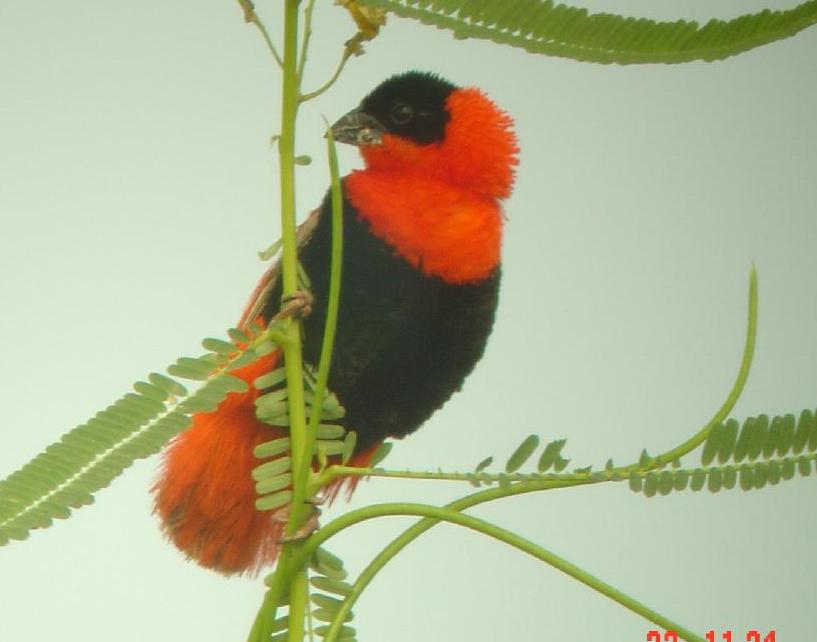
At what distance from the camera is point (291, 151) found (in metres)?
0.43

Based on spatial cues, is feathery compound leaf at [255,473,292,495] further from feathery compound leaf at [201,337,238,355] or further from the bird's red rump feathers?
the bird's red rump feathers

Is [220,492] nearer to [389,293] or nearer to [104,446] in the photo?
[389,293]

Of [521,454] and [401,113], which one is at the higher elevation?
[401,113]

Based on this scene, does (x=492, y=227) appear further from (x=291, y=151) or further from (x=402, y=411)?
(x=291, y=151)

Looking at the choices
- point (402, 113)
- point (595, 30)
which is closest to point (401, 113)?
point (402, 113)

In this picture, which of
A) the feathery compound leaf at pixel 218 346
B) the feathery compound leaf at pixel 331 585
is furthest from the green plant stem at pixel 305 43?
the feathery compound leaf at pixel 331 585

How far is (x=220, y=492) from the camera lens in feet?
2.32

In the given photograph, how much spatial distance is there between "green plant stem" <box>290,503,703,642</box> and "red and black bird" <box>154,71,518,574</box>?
0.66ft

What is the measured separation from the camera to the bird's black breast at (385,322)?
25.5 inches

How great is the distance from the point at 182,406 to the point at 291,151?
→ 0.12 metres

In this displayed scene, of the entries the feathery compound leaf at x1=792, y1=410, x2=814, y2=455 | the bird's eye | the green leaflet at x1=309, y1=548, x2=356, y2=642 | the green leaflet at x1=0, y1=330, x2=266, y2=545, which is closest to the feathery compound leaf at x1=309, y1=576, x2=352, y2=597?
the green leaflet at x1=309, y1=548, x2=356, y2=642

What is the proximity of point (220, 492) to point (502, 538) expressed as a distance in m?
0.33

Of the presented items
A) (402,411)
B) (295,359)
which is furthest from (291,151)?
(402,411)

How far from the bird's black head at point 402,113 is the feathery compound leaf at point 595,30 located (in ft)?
0.74
